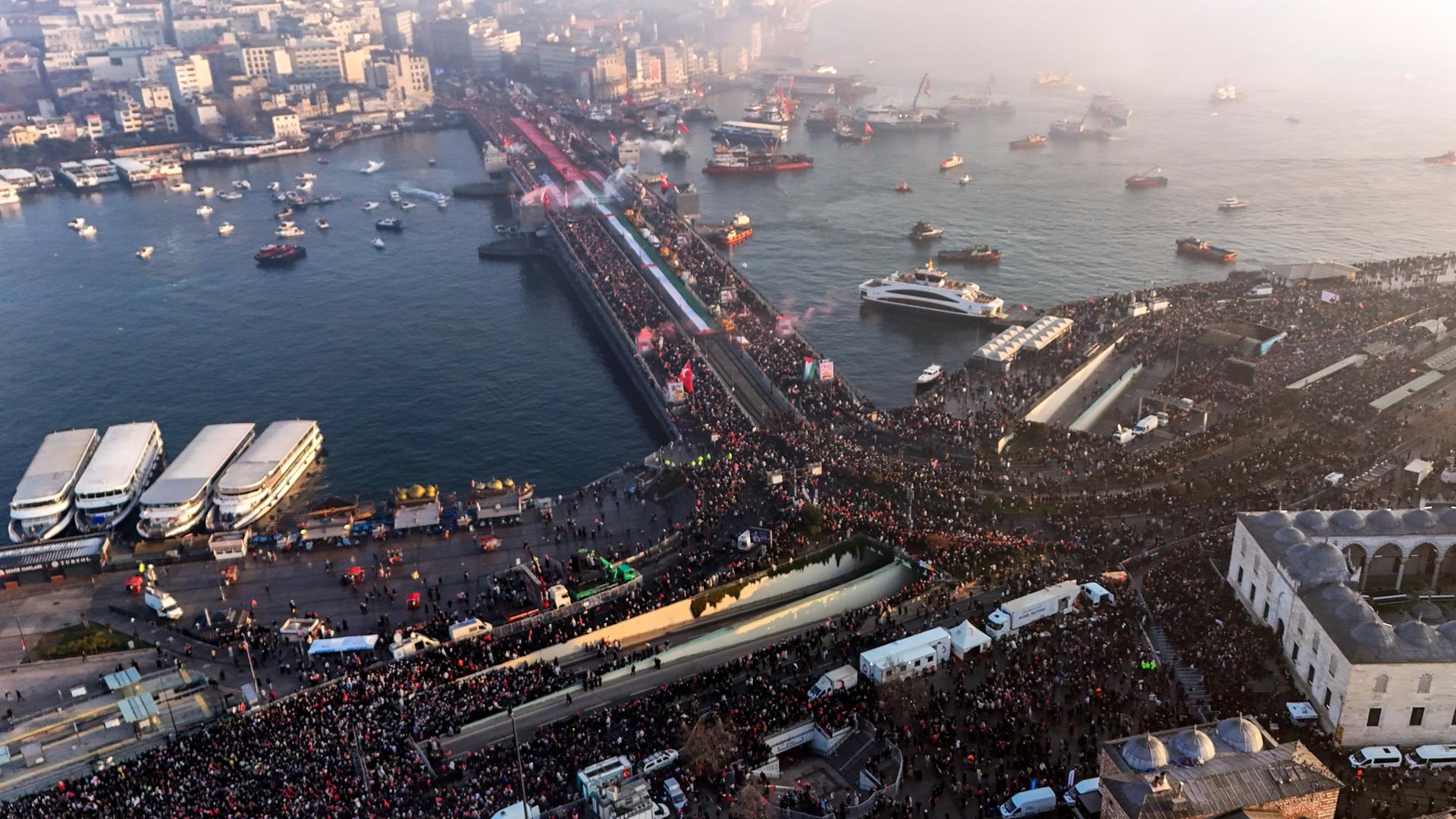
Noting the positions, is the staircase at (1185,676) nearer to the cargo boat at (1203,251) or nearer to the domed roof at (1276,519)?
the domed roof at (1276,519)

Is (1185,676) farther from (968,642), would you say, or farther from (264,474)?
(264,474)

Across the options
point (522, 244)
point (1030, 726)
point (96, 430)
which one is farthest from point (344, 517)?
point (522, 244)

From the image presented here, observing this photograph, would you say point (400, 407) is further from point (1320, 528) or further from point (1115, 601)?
point (1320, 528)

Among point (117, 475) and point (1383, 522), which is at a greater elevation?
point (1383, 522)

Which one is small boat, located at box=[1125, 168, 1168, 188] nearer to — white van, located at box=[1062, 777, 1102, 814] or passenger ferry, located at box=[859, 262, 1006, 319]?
passenger ferry, located at box=[859, 262, 1006, 319]

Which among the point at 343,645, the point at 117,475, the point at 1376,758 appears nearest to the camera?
the point at 1376,758

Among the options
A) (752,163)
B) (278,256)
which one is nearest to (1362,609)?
(278,256)
